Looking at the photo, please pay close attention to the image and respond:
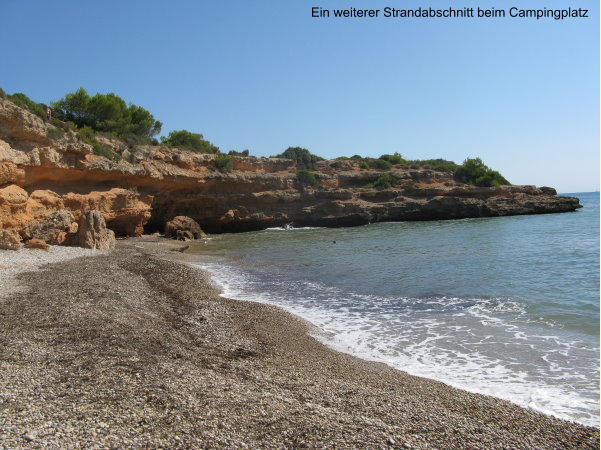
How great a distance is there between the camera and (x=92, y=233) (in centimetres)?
1995

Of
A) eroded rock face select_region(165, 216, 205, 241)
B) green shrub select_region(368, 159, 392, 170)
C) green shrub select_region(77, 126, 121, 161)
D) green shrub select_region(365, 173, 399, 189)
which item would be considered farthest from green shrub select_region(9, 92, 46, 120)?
green shrub select_region(368, 159, 392, 170)

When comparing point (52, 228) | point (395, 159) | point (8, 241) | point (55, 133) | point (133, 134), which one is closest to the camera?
point (8, 241)

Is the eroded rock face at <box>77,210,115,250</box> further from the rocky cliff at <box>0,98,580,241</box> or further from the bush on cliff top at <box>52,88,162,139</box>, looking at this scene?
the bush on cliff top at <box>52,88,162,139</box>

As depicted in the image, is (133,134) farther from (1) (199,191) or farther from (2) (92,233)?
(2) (92,233)

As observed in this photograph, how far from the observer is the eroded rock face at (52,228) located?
18.5 meters

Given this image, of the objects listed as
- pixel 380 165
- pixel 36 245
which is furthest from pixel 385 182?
pixel 36 245

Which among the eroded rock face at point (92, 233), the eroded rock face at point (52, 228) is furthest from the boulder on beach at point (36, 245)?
the eroded rock face at point (92, 233)

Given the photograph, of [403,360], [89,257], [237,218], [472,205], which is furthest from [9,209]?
[472,205]

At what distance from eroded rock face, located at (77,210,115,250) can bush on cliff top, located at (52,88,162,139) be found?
12826 millimetres

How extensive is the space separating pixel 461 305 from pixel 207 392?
8.31 metres

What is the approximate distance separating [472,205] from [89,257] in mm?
39614

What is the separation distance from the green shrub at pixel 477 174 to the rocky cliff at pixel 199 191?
3.35 meters

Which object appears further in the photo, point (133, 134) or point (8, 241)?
point (133, 134)

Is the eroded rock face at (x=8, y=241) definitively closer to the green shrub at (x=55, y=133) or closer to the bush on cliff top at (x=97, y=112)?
the green shrub at (x=55, y=133)
